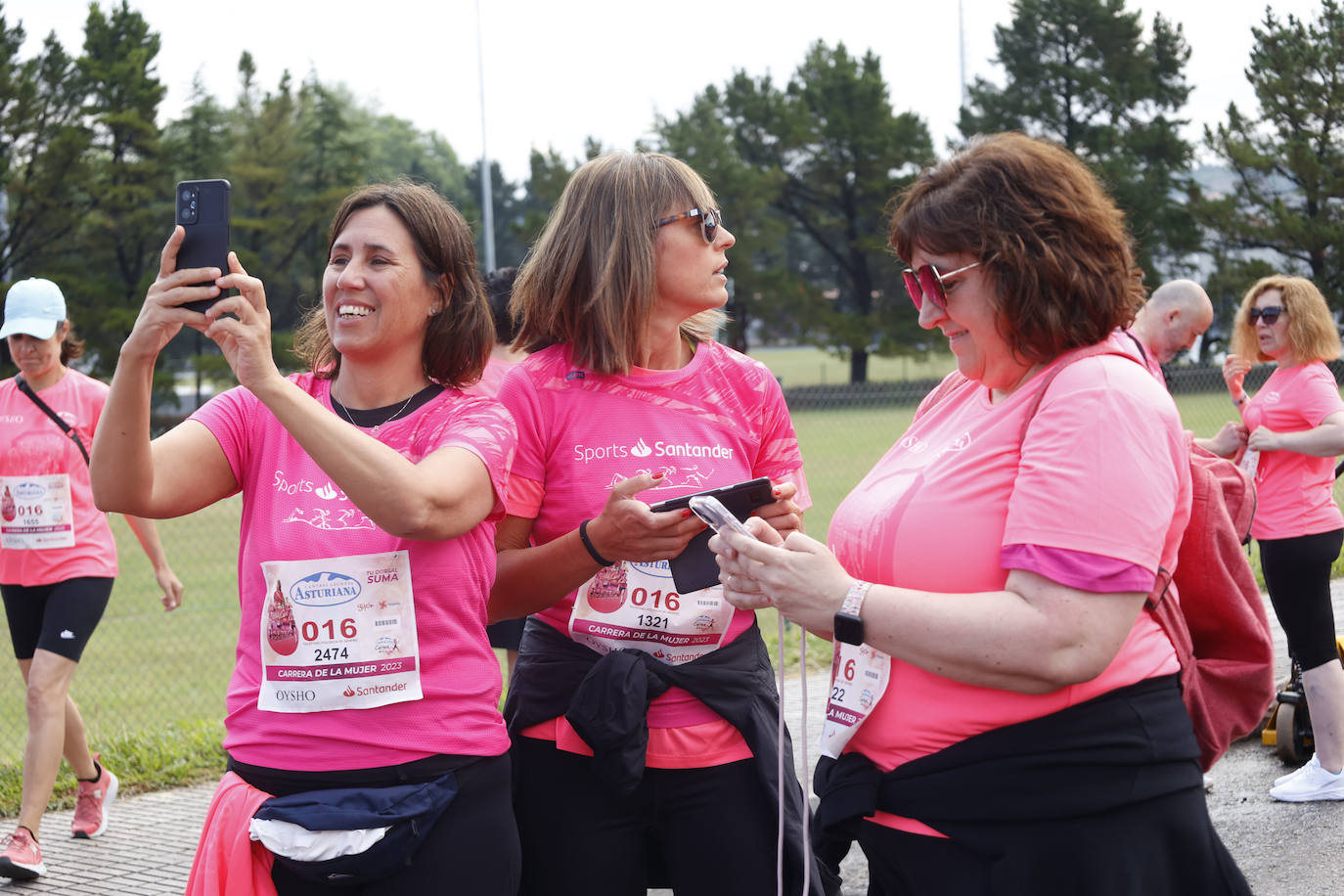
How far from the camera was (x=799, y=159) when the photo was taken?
2191 inches

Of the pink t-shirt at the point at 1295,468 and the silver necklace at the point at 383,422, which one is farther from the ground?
the silver necklace at the point at 383,422

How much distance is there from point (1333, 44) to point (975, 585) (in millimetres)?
43841

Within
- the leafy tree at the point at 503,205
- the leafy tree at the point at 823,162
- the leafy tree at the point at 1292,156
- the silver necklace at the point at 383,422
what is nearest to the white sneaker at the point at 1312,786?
the silver necklace at the point at 383,422

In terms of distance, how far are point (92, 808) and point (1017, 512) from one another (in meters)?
4.96

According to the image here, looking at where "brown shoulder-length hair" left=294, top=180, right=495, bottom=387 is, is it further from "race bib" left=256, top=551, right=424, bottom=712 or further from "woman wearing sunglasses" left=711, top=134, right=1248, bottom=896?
"woman wearing sunglasses" left=711, top=134, right=1248, bottom=896

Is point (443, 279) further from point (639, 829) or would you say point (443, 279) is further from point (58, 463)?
point (58, 463)

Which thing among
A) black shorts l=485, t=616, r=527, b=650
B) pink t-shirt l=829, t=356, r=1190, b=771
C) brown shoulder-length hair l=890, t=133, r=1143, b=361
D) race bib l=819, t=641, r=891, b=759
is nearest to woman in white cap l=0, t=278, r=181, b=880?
black shorts l=485, t=616, r=527, b=650

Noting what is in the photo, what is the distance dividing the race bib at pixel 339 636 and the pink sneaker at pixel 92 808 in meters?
3.75

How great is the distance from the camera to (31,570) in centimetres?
545

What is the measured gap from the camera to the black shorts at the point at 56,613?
5.32 m

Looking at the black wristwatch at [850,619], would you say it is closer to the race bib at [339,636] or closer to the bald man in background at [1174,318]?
the race bib at [339,636]

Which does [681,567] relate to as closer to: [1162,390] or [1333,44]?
[1162,390]

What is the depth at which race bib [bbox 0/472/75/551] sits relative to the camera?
5438mm

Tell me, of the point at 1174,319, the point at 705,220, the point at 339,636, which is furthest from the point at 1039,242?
the point at 1174,319
